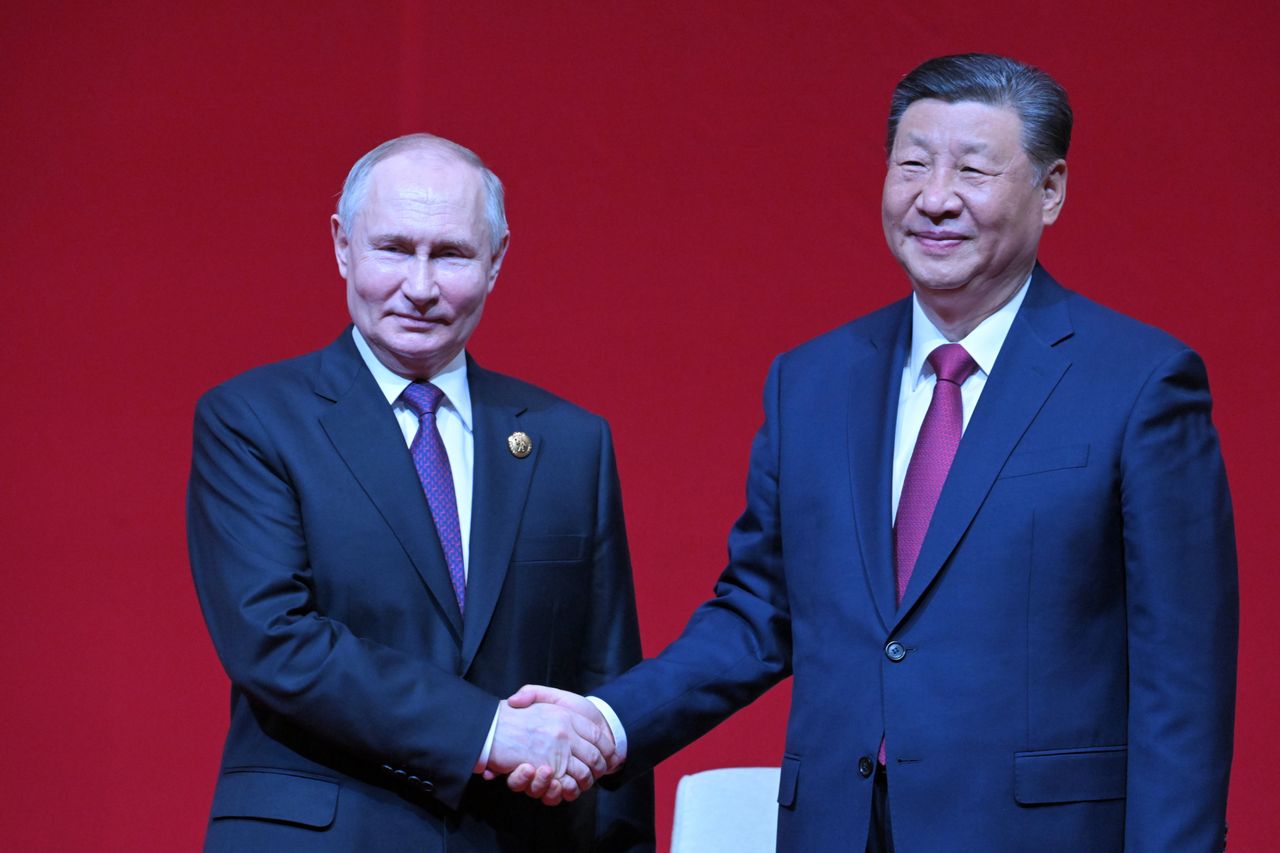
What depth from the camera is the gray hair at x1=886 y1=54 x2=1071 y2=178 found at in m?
2.16

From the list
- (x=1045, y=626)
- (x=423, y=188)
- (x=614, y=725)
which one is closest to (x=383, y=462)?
(x=423, y=188)

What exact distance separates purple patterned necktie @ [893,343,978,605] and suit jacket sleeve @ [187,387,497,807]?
0.56m

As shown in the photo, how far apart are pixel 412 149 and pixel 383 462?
0.44 m

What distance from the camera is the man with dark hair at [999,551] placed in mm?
1971

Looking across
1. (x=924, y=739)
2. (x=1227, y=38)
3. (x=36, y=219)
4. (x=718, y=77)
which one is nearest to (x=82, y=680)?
(x=36, y=219)

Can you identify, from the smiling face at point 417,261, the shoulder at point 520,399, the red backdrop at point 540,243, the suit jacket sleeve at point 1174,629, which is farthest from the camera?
the red backdrop at point 540,243

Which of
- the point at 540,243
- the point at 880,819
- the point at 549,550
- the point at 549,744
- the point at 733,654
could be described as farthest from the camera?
the point at 540,243

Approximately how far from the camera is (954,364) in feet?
7.09

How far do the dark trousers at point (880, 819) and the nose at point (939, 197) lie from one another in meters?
0.69

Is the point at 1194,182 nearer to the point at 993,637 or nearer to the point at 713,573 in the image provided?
the point at 713,573

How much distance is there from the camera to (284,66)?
3.45 metres

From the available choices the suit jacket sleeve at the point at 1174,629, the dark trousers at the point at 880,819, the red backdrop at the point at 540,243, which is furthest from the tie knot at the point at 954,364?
the red backdrop at the point at 540,243

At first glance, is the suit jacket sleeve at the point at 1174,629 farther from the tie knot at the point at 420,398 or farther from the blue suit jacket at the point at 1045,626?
the tie knot at the point at 420,398

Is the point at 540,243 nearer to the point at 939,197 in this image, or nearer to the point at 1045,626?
the point at 939,197
